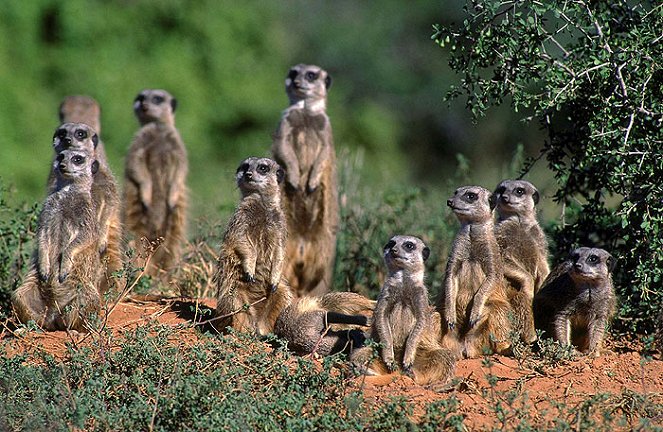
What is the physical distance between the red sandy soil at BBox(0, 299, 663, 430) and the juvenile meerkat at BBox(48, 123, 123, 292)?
1.51ft

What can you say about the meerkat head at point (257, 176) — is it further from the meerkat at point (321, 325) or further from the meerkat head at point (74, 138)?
the meerkat head at point (74, 138)

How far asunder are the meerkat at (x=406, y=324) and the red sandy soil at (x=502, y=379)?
0.30ft

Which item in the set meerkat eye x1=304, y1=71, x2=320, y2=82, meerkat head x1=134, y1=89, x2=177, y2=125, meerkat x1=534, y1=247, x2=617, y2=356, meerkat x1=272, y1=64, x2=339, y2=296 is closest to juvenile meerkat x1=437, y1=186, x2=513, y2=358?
meerkat x1=534, y1=247, x2=617, y2=356

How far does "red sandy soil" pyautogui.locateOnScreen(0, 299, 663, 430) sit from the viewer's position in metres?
5.08

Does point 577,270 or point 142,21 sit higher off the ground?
point 142,21

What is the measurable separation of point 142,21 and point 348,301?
9.78m

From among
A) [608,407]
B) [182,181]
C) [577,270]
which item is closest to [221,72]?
[182,181]

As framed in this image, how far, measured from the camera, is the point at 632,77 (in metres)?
6.25

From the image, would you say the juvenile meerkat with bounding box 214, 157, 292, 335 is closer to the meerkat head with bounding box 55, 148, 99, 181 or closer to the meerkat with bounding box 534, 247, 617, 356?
the meerkat head with bounding box 55, 148, 99, 181

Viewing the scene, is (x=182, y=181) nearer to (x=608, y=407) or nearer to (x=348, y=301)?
(x=348, y=301)

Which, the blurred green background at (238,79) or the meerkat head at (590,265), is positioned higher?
the blurred green background at (238,79)

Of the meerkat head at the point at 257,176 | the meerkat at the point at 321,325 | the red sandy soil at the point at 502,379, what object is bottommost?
the red sandy soil at the point at 502,379

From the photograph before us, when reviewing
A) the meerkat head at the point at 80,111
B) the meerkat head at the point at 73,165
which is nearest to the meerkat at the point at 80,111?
the meerkat head at the point at 80,111

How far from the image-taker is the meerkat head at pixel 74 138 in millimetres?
7301
